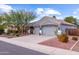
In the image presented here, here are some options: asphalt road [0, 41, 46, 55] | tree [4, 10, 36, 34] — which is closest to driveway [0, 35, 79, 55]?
asphalt road [0, 41, 46, 55]

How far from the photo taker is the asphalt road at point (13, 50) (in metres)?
11.1

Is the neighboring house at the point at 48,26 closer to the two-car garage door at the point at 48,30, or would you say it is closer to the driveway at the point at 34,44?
the two-car garage door at the point at 48,30

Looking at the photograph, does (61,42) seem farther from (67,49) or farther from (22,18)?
(22,18)

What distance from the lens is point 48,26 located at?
1127cm

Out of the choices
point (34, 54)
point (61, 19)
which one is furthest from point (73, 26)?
point (34, 54)

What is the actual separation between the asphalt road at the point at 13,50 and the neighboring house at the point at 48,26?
1.48ft

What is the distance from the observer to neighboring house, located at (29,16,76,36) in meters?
11.2

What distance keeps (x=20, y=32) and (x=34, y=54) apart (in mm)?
584

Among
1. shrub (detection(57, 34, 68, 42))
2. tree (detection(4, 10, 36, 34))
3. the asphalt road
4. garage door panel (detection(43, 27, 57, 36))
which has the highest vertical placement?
tree (detection(4, 10, 36, 34))

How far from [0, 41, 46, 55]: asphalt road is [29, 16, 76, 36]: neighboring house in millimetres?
450

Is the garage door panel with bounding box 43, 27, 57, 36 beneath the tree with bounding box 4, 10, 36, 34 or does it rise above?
beneath

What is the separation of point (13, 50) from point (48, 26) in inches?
34.9

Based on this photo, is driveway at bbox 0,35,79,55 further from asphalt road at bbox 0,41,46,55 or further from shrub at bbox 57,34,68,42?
shrub at bbox 57,34,68,42

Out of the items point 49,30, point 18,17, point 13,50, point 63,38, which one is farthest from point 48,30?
point 13,50
